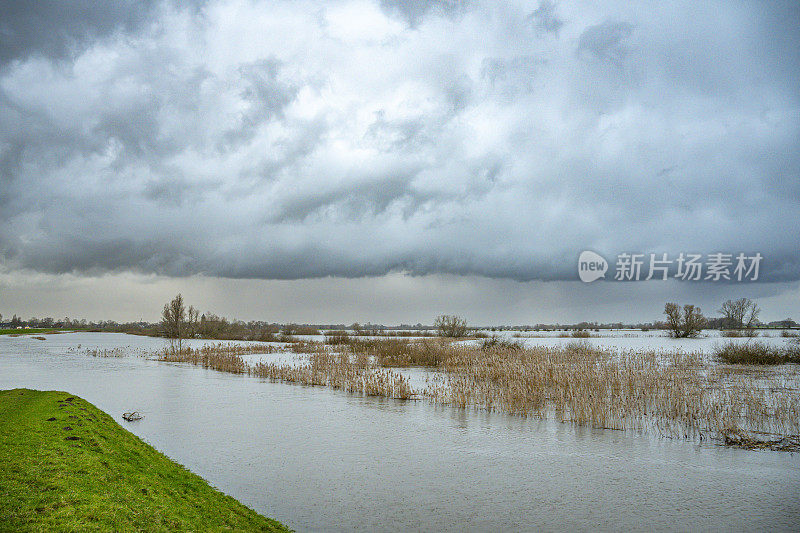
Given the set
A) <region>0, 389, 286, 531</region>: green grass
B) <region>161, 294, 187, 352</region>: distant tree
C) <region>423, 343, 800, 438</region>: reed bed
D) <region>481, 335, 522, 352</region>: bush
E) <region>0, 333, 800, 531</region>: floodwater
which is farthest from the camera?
<region>161, 294, 187, 352</region>: distant tree

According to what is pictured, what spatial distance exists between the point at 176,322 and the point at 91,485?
6054 cm

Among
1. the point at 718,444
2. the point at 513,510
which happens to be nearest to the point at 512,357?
the point at 718,444

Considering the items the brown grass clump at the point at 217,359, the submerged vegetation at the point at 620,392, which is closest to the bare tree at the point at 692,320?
the submerged vegetation at the point at 620,392

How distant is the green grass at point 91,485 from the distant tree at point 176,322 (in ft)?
120

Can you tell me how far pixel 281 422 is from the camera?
14047 mm

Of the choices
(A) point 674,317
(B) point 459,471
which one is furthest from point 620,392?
(A) point 674,317

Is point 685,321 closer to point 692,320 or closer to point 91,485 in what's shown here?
point 692,320

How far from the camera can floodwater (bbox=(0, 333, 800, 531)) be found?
7.40m

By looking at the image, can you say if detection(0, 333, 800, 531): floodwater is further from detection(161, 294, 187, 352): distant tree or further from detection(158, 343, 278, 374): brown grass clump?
detection(161, 294, 187, 352): distant tree

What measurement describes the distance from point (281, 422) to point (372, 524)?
758 cm

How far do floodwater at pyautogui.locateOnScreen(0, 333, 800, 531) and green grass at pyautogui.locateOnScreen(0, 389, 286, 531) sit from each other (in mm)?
1040

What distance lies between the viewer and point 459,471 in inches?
377

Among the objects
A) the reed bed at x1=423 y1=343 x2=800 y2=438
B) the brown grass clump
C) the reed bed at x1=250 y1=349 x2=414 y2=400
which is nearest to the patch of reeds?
the reed bed at x1=423 y1=343 x2=800 y2=438

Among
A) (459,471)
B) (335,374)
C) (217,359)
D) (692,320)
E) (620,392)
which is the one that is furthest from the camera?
(692,320)
